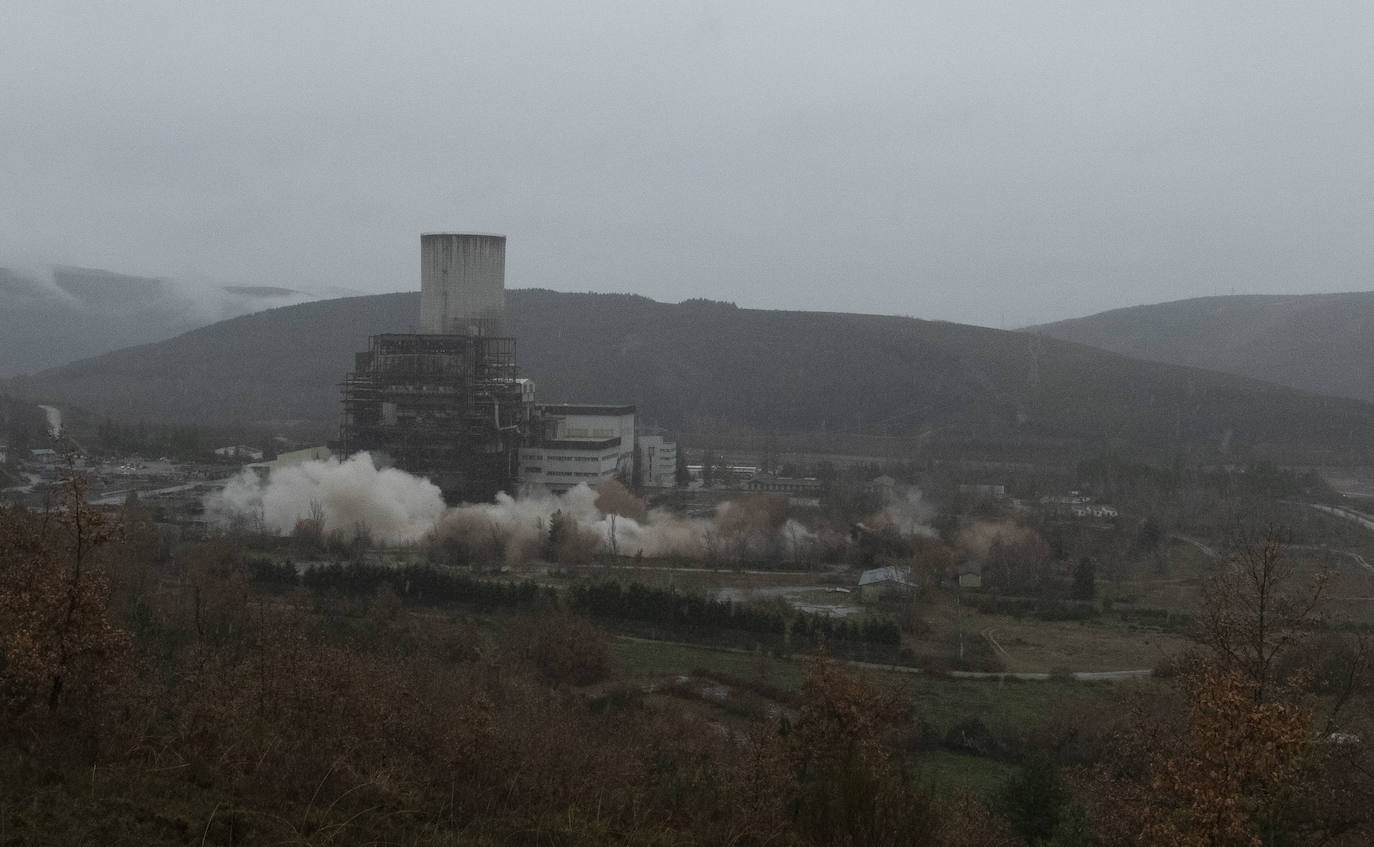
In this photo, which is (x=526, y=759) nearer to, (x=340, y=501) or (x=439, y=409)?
(x=340, y=501)

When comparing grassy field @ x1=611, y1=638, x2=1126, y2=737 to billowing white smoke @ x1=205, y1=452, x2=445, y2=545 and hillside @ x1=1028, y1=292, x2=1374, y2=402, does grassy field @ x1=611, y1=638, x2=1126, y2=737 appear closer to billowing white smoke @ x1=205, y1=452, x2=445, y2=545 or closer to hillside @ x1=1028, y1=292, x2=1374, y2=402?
billowing white smoke @ x1=205, y1=452, x2=445, y2=545

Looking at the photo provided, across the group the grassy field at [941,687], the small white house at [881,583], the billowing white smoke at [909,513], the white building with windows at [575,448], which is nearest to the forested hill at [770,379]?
the billowing white smoke at [909,513]

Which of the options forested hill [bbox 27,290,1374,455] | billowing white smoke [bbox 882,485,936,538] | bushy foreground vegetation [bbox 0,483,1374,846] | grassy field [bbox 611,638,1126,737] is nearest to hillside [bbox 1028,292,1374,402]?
forested hill [bbox 27,290,1374,455]

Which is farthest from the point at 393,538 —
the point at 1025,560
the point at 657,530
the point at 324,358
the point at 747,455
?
the point at 324,358

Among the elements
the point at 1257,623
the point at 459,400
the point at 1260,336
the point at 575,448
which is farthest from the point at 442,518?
the point at 1260,336

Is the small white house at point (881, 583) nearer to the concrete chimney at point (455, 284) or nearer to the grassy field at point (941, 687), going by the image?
the grassy field at point (941, 687)
